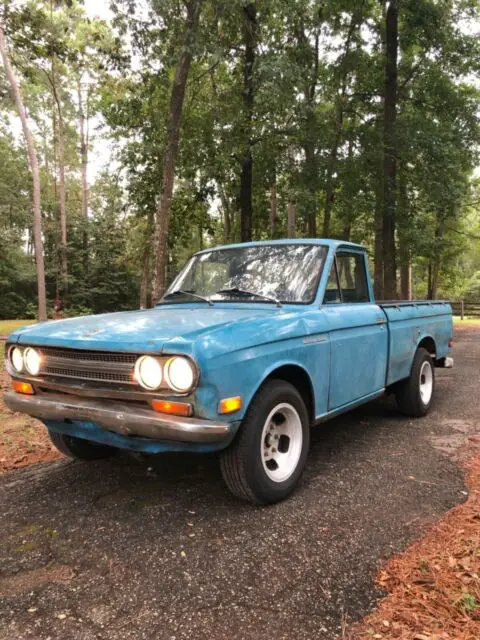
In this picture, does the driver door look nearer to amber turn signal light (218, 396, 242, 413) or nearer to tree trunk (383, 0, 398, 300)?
amber turn signal light (218, 396, 242, 413)

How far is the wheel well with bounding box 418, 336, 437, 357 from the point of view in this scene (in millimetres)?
5738

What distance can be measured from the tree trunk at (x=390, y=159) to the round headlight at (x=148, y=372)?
12.2 m

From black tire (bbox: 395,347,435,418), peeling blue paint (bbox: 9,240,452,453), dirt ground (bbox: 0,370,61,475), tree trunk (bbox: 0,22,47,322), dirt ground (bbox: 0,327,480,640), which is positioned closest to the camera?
dirt ground (bbox: 0,327,480,640)

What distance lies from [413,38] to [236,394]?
16254mm

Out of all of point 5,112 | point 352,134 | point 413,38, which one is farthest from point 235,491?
point 5,112

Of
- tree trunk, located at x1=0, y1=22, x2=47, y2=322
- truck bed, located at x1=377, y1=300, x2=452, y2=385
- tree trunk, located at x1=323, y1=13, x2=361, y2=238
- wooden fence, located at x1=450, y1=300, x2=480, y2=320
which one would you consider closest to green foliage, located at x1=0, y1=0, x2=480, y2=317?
tree trunk, located at x1=323, y1=13, x2=361, y2=238

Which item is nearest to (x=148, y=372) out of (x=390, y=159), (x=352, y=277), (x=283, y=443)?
(x=283, y=443)

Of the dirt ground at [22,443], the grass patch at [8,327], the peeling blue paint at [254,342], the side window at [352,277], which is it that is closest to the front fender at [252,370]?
the peeling blue paint at [254,342]

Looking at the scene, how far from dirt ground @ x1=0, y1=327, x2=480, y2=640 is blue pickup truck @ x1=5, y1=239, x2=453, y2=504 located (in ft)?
1.05

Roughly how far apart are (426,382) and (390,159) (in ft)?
33.0

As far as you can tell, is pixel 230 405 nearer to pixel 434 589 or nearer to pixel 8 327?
pixel 434 589

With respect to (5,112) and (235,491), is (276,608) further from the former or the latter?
(5,112)

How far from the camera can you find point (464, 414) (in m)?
5.67

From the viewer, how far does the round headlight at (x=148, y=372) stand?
276cm
